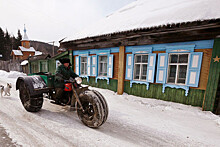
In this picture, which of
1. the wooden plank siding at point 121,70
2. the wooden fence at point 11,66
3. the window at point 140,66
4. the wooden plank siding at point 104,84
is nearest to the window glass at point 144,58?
the window at point 140,66

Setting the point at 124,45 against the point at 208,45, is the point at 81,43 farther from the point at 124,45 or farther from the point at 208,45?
the point at 208,45

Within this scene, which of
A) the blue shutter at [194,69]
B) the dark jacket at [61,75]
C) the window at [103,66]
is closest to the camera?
the dark jacket at [61,75]

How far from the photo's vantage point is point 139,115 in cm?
339

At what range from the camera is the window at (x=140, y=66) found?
5089mm

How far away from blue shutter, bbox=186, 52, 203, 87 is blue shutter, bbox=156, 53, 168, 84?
33.4 inches

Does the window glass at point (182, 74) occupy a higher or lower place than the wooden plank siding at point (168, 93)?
higher

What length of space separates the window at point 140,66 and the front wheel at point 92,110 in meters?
3.43

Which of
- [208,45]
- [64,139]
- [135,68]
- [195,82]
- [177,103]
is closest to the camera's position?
[64,139]

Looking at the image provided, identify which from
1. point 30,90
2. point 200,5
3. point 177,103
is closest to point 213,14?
point 200,5

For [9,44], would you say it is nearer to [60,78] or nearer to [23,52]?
[23,52]

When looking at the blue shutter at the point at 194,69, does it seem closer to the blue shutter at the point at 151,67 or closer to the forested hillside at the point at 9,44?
the blue shutter at the point at 151,67

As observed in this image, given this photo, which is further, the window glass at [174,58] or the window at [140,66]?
the window at [140,66]

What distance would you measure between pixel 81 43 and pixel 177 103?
21.1 ft

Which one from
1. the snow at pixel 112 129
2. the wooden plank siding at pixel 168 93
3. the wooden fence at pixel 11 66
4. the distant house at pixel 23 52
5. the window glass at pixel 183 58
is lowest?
the snow at pixel 112 129
